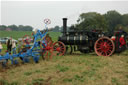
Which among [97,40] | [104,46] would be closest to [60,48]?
[97,40]

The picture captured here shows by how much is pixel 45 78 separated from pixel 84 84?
3.57ft

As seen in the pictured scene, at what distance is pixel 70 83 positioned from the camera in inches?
149

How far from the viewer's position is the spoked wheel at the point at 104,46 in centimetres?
759

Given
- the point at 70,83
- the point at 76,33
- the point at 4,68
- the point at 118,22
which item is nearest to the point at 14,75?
the point at 4,68

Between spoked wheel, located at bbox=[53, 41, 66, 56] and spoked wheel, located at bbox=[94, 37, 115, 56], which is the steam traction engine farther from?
spoked wheel, located at bbox=[53, 41, 66, 56]

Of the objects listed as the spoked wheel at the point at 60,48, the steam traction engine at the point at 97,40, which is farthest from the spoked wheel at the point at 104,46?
the spoked wheel at the point at 60,48

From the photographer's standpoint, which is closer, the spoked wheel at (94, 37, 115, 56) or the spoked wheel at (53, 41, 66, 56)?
the spoked wheel at (94, 37, 115, 56)

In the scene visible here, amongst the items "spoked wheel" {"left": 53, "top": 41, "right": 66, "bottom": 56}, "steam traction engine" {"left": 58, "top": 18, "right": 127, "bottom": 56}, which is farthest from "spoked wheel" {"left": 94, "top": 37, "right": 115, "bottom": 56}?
"spoked wheel" {"left": 53, "top": 41, "right": 66, "bottom": 56}

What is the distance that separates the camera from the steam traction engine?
766 cm

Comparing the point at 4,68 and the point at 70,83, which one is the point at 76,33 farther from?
the point at 70,83

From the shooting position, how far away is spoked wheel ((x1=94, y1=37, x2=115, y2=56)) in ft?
24.9

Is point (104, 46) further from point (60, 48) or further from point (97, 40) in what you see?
point (60, 48)

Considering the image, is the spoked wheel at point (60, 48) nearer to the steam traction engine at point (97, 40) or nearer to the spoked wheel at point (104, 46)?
the steam traction engine at point (97, 40)

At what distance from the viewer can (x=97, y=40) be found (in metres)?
7.74
